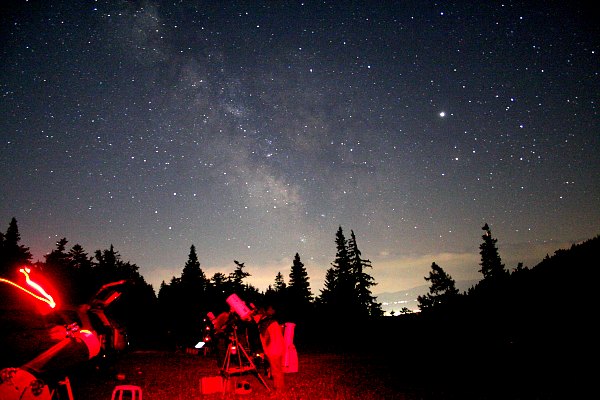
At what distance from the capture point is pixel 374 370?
1452 centimetres

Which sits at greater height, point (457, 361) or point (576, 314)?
point (576, 314)

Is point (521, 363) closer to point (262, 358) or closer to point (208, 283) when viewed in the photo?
point (262, 358)

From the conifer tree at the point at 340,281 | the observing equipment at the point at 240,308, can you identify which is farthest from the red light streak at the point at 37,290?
the conifer tree at the point at 340,281

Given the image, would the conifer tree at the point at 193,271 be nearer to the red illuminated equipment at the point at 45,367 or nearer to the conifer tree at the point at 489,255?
the conifer tree at the point at 489,255

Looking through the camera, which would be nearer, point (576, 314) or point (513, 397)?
point (513, 397)

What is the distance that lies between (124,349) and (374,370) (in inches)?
498

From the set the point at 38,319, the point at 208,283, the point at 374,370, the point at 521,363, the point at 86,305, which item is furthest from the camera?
the point at 208,283

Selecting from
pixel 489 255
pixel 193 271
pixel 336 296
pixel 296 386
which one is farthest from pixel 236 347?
pixel 193 271

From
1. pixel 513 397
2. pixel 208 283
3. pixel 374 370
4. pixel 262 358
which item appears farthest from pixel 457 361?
pixel 208 283

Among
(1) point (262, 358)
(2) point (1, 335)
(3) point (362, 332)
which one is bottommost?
(3) point (362, 332)

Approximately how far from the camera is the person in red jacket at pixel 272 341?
29.9 ft

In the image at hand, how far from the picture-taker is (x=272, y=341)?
9250 mm

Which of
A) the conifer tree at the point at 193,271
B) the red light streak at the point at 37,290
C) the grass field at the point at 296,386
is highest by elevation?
the conifer tree at the point at 193,271

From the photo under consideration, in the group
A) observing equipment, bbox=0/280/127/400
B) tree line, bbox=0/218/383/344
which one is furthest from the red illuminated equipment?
tree line, bbox=0/218/383/344
